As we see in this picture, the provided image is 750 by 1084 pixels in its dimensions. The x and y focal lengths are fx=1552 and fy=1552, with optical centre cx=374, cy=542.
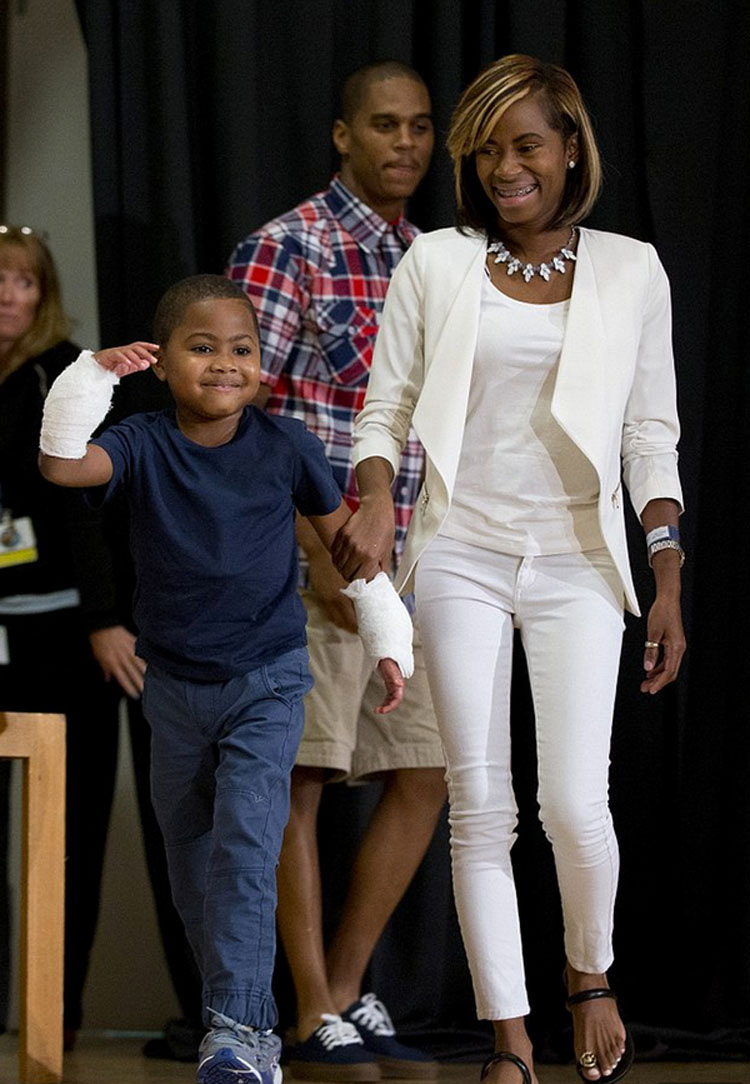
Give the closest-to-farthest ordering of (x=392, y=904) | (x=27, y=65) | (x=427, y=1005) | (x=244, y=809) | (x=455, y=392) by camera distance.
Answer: (x=244, y=809)
(x=455, y=392)
(x=392, y=904)
(x=427, y=1005)
(x=27, y=65)

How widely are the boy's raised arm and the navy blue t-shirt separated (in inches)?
4.2

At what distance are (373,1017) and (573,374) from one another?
1.24 m

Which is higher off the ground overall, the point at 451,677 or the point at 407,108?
the point at 407,108

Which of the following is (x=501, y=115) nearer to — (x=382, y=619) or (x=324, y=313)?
(x=324, y=313)

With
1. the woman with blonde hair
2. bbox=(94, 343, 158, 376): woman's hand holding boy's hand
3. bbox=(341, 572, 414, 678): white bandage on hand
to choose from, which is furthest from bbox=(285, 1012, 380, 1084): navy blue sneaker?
bbox=(94, 343, 158, 376): woman's hand holding boy's hand

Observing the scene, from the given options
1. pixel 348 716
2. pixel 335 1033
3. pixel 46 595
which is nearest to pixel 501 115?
pixel 348 716

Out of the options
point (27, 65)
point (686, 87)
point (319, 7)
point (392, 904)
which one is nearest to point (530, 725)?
point (392, 904)

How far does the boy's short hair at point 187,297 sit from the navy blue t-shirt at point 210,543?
140 mm

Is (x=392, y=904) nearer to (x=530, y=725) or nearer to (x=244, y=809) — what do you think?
(x=530, y=725)

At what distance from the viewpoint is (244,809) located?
83.7 inches

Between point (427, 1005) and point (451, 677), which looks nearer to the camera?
point (451, 677)

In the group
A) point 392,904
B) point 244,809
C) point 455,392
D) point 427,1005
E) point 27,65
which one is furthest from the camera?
point 27,65

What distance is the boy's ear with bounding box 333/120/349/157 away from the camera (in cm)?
298

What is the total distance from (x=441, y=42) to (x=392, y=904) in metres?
1.69
